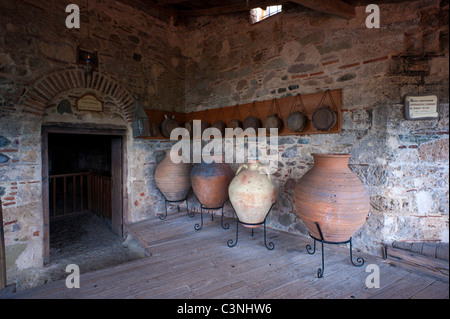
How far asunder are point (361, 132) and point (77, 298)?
292 cm

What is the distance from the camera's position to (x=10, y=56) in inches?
103

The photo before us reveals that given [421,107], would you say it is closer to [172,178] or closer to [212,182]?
[212,182]

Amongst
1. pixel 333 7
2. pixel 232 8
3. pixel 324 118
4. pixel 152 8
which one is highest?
pixel 152 8

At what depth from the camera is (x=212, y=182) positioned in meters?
3.13

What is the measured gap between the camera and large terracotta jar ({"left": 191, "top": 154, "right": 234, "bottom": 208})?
3.14 m

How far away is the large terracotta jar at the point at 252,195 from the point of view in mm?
2626

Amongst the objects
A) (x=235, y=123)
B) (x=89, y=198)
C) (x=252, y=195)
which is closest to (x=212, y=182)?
(x=252, y=195)

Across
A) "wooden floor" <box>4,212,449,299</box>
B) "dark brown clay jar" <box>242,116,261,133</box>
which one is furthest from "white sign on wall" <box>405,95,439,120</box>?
"dark brown clay jar" <box>242,116,261,133</box>

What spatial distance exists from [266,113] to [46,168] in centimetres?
282

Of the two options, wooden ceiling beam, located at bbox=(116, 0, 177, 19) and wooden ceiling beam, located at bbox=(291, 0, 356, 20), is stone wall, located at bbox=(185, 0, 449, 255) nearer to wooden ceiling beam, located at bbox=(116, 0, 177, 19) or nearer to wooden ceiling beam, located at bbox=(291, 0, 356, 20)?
wooden ceiling beam, located at bbox=(291, 0, 356, 20)

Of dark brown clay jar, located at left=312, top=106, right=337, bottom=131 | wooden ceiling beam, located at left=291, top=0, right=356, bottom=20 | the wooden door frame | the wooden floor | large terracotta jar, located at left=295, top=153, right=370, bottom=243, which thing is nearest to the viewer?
the wooden floor

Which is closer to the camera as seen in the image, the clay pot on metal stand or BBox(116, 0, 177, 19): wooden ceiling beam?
the clay pot on metal stand

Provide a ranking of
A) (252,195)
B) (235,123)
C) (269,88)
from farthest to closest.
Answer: (235,123)
(269,88)
(252,195)

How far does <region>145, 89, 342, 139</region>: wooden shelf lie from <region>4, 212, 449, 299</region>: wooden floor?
1.33 meters
